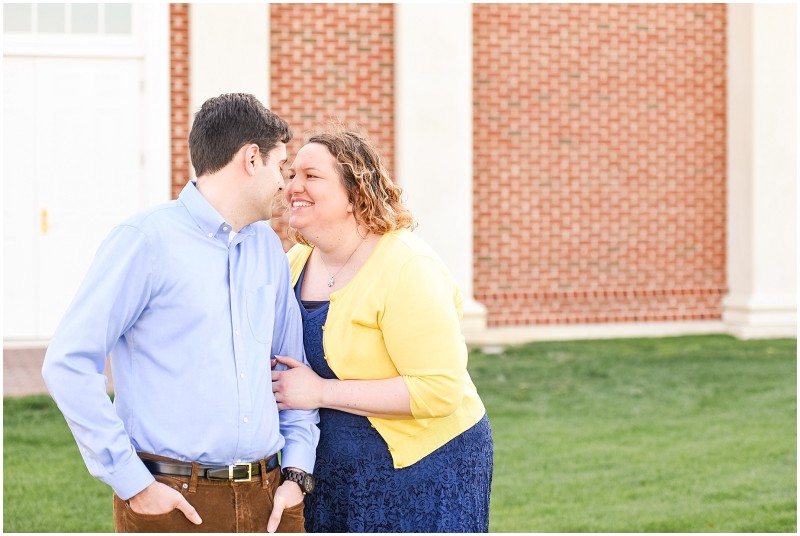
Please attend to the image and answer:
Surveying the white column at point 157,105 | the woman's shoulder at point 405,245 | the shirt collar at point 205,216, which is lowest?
→ the woman's shoulder at point 405,245

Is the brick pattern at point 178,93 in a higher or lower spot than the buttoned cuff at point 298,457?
higher

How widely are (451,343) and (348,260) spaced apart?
426 millimetres

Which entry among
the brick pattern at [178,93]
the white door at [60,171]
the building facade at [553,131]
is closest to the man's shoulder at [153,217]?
the building facade at [553,131]

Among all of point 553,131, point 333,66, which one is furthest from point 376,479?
point 553,131

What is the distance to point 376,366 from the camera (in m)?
3.04

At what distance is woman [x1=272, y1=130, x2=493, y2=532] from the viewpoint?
9.73ft

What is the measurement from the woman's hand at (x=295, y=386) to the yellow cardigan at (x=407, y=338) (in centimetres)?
10

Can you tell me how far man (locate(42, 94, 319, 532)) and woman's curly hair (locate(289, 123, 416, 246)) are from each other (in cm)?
25

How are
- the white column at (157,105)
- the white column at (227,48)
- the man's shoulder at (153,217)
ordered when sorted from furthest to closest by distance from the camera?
the white column at (157,105), the white column at (227,48), the man's shoulder at (153,217)

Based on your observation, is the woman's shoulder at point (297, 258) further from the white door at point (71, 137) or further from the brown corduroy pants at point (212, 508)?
the white door at point (71, 137)

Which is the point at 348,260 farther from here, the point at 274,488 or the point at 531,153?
the point at 531,153

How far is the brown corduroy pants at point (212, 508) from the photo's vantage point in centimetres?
268

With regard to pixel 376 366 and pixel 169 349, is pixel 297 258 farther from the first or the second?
pixel 169 349

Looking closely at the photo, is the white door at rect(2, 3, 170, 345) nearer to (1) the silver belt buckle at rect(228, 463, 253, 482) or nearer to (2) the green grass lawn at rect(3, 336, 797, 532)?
(2) the green grass lawn at rect(3, 336, 797, 532)
